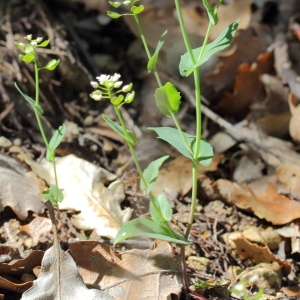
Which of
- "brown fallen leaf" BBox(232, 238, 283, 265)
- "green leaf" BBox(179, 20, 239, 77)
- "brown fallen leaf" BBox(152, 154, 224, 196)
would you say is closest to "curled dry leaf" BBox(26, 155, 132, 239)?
"brown fallen leaf" BBox(152, 154, 224, 196)

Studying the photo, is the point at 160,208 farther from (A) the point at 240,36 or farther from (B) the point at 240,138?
(A) the point at 240,36

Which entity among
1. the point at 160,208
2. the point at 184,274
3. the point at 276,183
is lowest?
the point at 276,183

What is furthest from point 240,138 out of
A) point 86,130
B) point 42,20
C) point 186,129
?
point 42,20

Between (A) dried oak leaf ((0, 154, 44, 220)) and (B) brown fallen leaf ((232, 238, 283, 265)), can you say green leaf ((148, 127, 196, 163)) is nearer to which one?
(B) brown fallen leaf ((232, 238, 283, 265))

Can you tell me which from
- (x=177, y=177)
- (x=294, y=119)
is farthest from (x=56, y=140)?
(x=294, y=119)

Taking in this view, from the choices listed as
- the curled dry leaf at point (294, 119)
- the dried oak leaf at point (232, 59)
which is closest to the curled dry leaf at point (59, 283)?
the curled dry leaf at point (294, 119)
